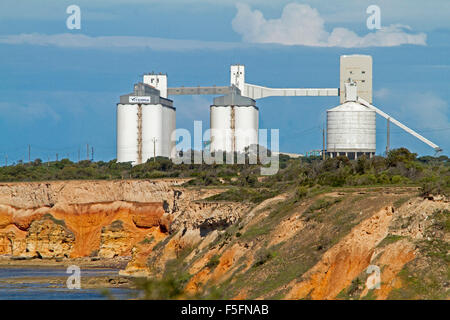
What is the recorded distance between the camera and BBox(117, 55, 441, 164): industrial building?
400 feet

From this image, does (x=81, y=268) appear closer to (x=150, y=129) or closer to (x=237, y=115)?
(x=150, y=129)

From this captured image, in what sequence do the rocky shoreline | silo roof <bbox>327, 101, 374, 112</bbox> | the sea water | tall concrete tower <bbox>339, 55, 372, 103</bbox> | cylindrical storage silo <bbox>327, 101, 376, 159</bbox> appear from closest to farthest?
the sea water → the rocky shoreline → cylindrical storage silo <bbox>327, 101, 376, 159</bbox> → silo roof <bbox>327, 101, 374, 112</bbox> → tall concrete tower <bbox>339, 55, 372, 103</bbox>

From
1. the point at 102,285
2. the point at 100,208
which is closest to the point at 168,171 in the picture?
the point at 100,208

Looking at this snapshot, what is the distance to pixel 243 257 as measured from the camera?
53.8m

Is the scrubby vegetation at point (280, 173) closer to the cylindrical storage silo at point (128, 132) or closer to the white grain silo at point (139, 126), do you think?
the cylindrical storage silo at point (128, 132)

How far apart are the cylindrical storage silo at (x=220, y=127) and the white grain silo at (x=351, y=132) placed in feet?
64.3

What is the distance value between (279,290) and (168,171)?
83.2m

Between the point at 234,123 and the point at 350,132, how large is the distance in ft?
74.7

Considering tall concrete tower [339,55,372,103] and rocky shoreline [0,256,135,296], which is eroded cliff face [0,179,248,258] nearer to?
rocky shoreline [0,256,135,296]

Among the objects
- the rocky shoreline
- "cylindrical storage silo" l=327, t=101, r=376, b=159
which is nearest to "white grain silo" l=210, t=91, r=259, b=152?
"cylindrical storage silo" l=327, t=101, r=376, b=159

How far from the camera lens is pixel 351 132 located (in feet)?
397

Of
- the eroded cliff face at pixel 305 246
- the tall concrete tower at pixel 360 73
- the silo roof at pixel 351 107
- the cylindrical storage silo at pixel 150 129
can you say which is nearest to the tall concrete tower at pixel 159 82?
the cylindrical storage silo at pixel 150 129

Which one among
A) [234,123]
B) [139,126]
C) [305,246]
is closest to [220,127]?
[234,123]
